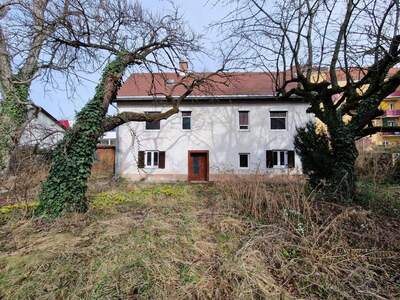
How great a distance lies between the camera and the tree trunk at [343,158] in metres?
7.49

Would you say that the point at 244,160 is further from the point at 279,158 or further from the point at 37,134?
the point at 37,134

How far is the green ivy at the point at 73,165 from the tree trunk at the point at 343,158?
6.42 metres

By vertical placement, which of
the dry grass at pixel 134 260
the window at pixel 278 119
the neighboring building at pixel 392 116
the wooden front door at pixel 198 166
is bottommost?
the dry grass at pixel 134 260

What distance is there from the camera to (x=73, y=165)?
20.3 feet

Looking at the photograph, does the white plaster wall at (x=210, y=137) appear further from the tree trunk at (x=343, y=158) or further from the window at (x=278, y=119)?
the tree trunk at (x=343, y=158)

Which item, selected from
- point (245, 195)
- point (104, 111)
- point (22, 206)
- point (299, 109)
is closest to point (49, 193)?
A: point (22, 206)

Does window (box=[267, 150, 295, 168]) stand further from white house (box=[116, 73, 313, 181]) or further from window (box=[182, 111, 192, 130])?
window (box=[182, 111, 192, 130])

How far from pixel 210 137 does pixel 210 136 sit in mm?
69

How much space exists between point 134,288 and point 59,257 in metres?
1.34

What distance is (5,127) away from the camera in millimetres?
7762

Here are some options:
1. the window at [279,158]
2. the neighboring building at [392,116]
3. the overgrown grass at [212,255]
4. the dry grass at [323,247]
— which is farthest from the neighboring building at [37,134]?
the neighboring building at [392,116]

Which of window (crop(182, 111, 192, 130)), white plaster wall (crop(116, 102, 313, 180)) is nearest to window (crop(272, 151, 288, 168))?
white plaster wall (crop(116, 102, 313, 180))

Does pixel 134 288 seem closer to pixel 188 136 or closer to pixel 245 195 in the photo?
pixel 245 195

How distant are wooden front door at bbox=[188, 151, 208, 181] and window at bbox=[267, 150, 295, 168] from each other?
422cm
